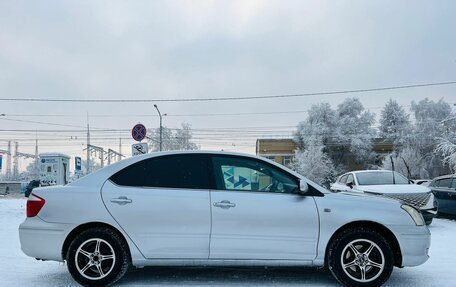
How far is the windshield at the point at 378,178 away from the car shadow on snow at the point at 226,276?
669cm

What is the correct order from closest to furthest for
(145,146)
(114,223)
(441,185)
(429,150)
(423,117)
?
(114,223), (145,146), (441,185), (429,150), (423,117)

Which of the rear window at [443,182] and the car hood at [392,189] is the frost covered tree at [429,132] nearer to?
the rear window at [443,182]

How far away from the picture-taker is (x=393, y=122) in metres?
64.7

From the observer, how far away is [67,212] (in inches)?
186

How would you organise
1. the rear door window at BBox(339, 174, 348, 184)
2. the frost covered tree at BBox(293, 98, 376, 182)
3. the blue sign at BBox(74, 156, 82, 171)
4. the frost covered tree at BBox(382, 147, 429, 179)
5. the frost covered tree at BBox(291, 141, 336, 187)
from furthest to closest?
the frost covered tree at BBox(293, 98, 376, 182) < the frost covered tree at BBox(291, 141, 336, 187) < the frost covered tree at BBox(382, 147, 429, 179) < the blue sign at BBox(74, 156, 82, 171) < the rear door window at BBox(339, 174, 348, 184)

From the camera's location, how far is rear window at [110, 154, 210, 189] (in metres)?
4.88

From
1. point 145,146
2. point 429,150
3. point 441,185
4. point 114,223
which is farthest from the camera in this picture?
point 429,150

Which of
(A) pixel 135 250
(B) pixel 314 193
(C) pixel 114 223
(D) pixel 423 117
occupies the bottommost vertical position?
(A) pixel 135 250

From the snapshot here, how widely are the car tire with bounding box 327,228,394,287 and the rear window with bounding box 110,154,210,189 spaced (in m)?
1.64

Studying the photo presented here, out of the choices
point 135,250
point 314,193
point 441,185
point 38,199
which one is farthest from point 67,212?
point 441,185

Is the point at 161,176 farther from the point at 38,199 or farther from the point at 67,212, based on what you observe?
the point at 38,199

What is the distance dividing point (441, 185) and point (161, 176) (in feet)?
37.0

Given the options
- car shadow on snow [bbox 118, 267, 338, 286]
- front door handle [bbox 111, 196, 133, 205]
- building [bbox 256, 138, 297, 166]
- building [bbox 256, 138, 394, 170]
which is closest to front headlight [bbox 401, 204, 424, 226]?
car shadow on snow [bbox 118, 267, 338, 286]

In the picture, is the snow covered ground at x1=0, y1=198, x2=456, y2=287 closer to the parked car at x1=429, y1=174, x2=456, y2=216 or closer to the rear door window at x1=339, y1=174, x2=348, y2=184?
the parked car at x1=429, y1=174, x2=456, y2=216
